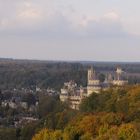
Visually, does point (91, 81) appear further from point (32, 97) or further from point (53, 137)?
point (53, 137)

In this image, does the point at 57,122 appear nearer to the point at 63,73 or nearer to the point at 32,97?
the point at 32,97

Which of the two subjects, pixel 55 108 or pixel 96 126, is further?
pixel 55 108

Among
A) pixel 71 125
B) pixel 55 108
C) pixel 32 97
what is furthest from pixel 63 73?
pixel 71 125

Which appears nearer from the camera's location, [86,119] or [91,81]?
[86,119]

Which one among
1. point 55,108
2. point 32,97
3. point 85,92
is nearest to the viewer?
point 55,108

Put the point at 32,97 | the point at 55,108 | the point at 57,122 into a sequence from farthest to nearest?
1. the point at 32,97
2. the point at 55,108
3. the point at 57,122

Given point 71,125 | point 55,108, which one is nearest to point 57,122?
point 71,125

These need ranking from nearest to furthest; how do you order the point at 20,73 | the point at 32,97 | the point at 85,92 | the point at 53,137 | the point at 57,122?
1. the point at 53,137
2. the point at 57,122
3. the point at 85,92
4. the point at 32,97
5. the point at 20,73

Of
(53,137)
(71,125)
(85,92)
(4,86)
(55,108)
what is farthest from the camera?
(4,86)
